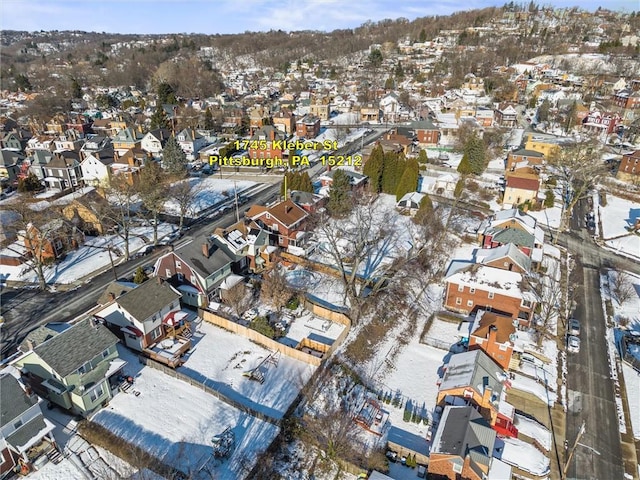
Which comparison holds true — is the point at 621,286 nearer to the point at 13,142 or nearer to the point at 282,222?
the point at 282,222

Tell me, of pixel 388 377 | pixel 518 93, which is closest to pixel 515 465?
pixel 388 377

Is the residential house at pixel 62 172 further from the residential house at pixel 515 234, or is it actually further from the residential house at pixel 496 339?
the residential house at pixel 496 339

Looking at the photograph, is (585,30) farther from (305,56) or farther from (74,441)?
(74,441)

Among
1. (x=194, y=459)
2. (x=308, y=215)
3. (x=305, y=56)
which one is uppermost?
(x=305, y=56)

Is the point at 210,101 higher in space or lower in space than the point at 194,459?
higher

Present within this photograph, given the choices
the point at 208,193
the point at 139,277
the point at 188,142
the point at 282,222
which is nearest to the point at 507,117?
the point at 188,142

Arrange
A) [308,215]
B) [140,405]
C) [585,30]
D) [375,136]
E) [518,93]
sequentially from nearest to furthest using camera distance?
1. [140,405]
2. [308,215]
3. [375,136]
4. [518,93]
5. [585,30]

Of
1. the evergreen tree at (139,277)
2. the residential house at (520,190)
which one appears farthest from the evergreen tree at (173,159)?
the residential house at (520,190)
